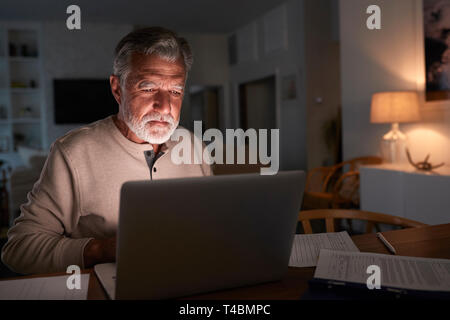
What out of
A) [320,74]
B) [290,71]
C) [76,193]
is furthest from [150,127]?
[290,71]

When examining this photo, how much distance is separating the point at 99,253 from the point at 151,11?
610cm

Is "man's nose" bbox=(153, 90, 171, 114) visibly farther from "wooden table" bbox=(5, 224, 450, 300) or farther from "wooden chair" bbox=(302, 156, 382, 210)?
"wooden chair" bbox=(302, 156, 382, 210)

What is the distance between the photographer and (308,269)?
94 cm

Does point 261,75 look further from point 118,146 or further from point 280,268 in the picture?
point 280,268

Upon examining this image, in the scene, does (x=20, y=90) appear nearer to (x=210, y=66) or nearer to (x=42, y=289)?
(x=210, y=66)

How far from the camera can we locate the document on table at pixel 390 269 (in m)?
0.81

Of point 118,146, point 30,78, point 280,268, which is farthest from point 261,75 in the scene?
point 280,268

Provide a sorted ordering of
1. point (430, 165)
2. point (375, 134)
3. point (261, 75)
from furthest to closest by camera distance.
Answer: point (261, 75), point (375, 134), point (430, 165)

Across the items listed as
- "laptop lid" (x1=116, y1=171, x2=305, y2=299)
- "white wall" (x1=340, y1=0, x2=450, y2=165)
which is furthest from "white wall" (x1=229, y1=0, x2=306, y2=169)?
"laptop lid" (x1=116, y1=171, x2=305, y2=299)

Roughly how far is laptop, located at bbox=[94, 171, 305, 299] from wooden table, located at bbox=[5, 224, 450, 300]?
0.02 meters

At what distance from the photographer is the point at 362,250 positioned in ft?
3.49

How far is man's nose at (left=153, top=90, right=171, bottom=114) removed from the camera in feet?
4.45

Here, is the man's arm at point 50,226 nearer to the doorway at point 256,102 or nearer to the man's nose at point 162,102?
the man's nose at point 162,102
